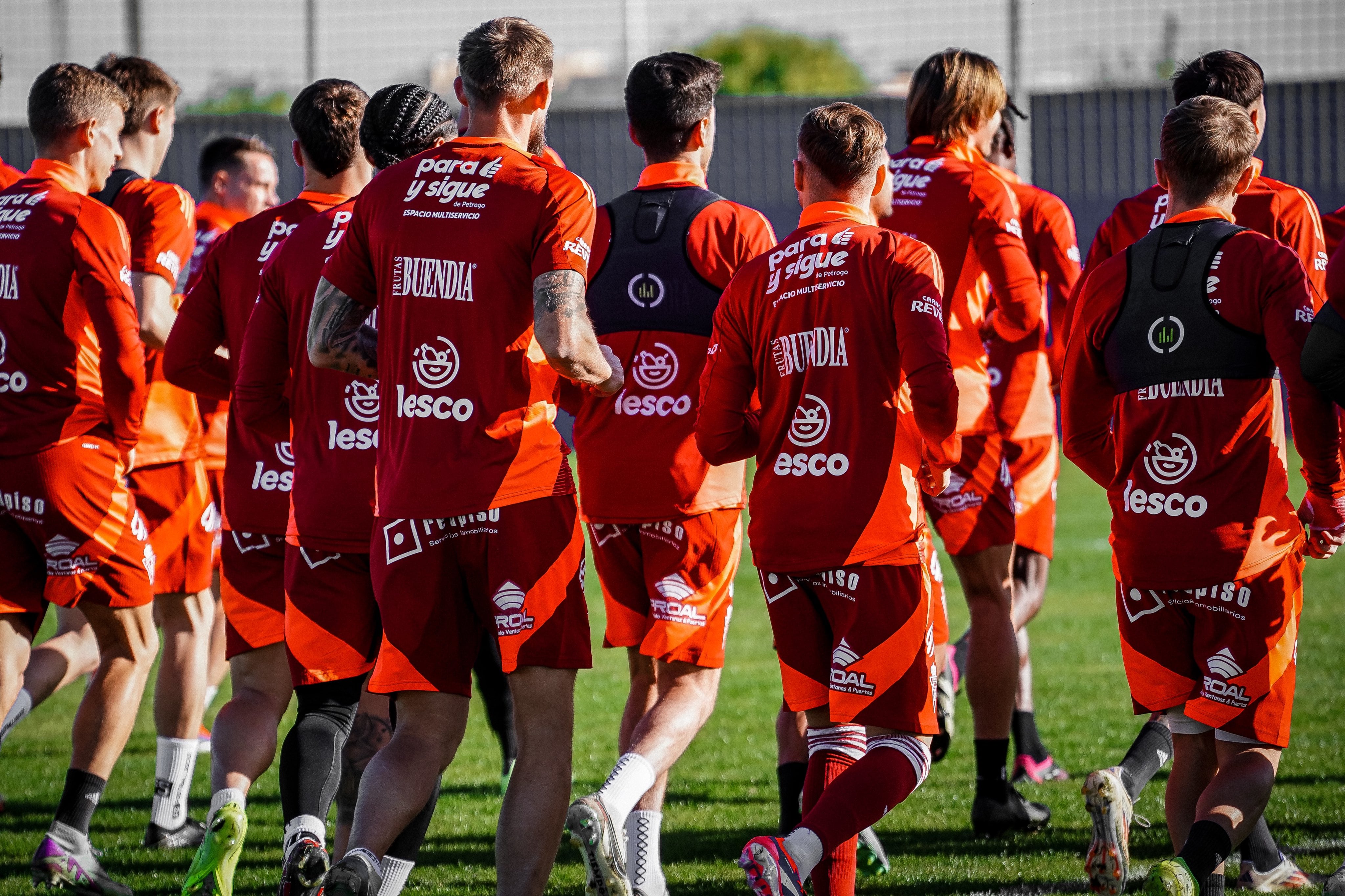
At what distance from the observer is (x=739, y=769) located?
6398 millimetres

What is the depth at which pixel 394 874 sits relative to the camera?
12.4ft

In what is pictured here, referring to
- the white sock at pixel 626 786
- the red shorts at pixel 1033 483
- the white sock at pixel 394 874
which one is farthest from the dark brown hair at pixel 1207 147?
the white sock at pixel 394 874

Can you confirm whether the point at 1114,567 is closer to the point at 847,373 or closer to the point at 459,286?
the point at 847,373

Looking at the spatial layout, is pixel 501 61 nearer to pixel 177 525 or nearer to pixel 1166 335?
pixel 1166 335

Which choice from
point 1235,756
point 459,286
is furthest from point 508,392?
point 1235,756

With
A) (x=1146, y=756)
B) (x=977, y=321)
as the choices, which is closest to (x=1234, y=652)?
(x=1146, y=756)

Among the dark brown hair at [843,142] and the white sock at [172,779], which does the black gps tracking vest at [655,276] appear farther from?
the white sock at [172,779]

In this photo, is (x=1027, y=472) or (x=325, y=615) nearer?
(x=325, y=615)

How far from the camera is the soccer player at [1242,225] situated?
424 cm

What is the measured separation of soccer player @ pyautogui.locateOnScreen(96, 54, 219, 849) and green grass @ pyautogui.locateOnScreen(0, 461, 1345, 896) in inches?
13.9

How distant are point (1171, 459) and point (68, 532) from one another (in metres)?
3.53

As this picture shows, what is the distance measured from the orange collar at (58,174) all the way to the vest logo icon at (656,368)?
213cm

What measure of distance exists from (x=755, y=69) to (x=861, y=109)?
35.7 meters

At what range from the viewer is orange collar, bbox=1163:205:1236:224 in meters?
3.79
